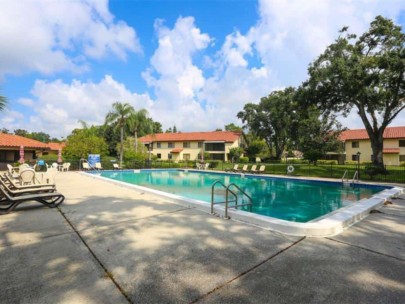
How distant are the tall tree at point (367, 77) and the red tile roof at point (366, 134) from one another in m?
20.2

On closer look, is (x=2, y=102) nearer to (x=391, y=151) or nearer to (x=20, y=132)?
(x=391, y=151)

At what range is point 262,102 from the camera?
45656 millimetres

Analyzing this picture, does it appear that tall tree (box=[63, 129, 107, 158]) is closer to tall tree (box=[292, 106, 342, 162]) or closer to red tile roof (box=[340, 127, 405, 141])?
tall tree (box=[292, 106, 342, 162])

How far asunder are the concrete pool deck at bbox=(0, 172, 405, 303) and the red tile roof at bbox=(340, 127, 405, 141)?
41310mm

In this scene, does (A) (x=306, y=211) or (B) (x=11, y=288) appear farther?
(A) (x=306, y=211)

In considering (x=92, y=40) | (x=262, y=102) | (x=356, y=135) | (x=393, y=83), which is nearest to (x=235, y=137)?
(x=262, y=102)

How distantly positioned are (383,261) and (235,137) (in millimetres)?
44616

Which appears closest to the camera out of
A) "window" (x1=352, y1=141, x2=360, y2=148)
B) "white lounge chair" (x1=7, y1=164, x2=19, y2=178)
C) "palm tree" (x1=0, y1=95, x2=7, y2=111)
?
"palm tree" (x1=0, y1=95, x2=7, y2=111)

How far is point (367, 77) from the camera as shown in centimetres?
1786

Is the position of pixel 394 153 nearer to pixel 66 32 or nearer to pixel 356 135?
pixel 356 135

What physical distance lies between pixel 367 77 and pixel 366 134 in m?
27.5

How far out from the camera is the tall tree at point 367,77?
58.7ft

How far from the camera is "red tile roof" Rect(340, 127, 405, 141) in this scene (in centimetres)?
3825

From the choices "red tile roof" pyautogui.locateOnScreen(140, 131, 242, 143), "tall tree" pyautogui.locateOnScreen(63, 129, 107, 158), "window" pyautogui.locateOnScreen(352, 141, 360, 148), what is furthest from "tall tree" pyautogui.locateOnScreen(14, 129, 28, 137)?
"window" pyautogui.locateOnScreen(352, 141, 360, 148)
